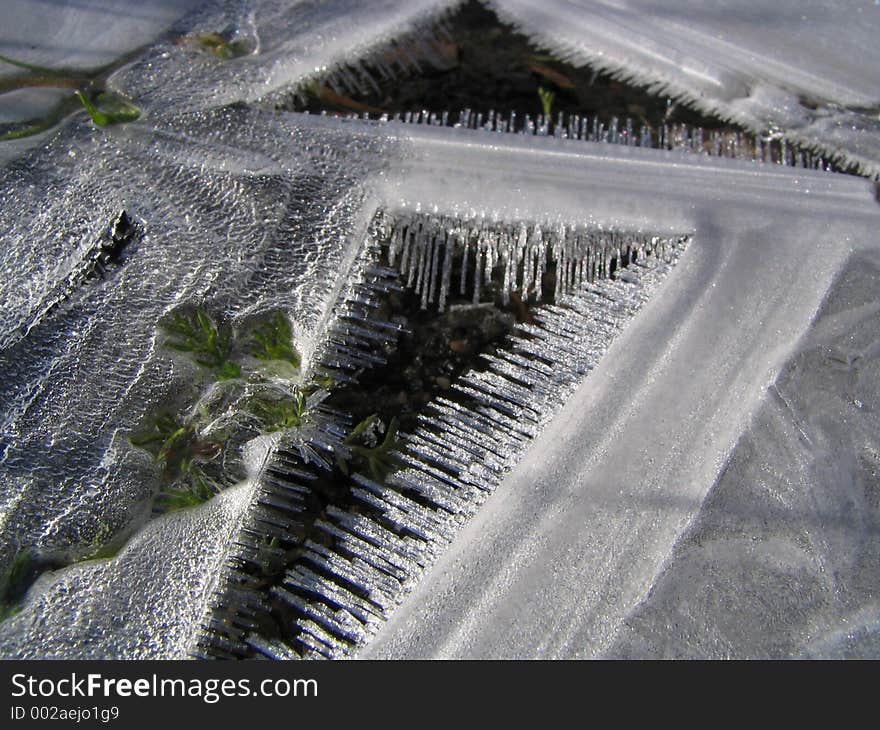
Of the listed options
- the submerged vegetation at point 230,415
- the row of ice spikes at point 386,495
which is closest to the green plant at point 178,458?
the submerged vegetation at point 230,415

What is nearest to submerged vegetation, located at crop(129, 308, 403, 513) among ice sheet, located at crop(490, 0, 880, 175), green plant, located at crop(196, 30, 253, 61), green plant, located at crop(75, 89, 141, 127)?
green plant, located at crop(75, 89, 141, 127)

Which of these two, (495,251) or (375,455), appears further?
(495,251)

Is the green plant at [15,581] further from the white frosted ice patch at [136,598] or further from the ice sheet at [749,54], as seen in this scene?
the ice sheet at [749,54]

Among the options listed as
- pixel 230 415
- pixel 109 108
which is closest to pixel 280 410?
pixel 230 415

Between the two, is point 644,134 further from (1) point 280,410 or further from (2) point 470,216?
(1) point 280,410

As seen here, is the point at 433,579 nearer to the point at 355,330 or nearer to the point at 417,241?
the point at 355,330
